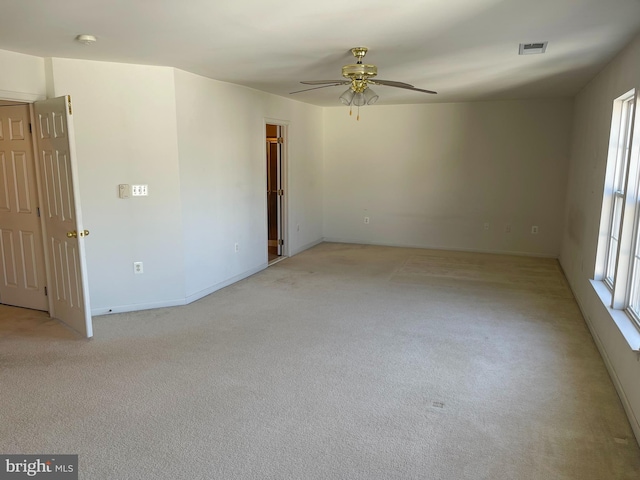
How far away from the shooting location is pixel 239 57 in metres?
3.79

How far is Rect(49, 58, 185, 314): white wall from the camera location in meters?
4.05

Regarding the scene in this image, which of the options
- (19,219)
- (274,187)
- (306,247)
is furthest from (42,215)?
(274,187)

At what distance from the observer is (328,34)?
304cm

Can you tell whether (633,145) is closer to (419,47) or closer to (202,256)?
(419,47)

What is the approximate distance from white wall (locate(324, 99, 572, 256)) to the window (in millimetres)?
2977

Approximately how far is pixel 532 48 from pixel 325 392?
3.03 metres

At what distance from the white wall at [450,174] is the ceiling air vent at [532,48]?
3.40 meters

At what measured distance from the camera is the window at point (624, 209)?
3160mm

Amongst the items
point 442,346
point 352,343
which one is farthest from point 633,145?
point 352,343

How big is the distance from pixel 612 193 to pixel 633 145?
72 centimetres

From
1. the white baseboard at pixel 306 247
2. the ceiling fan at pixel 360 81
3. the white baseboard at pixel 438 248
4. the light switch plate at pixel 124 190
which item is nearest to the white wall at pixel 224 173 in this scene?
the white baseboard at pixel 306 247

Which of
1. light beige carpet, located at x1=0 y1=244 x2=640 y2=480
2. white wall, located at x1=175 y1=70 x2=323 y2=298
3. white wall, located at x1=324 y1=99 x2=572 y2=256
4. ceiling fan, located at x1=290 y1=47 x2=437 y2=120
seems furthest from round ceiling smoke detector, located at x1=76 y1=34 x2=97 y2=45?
white wall, located at x1=324 y1=99 x2=572 y2=256

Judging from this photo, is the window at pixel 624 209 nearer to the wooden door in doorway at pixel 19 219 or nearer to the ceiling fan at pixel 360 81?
the ceiling fan at pixel 360 81

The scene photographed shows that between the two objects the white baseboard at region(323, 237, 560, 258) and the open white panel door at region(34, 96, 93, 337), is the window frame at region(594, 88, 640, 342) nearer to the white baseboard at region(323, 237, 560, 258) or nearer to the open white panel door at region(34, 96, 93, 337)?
the white baseboard at region(323, 237, 560, 258)
